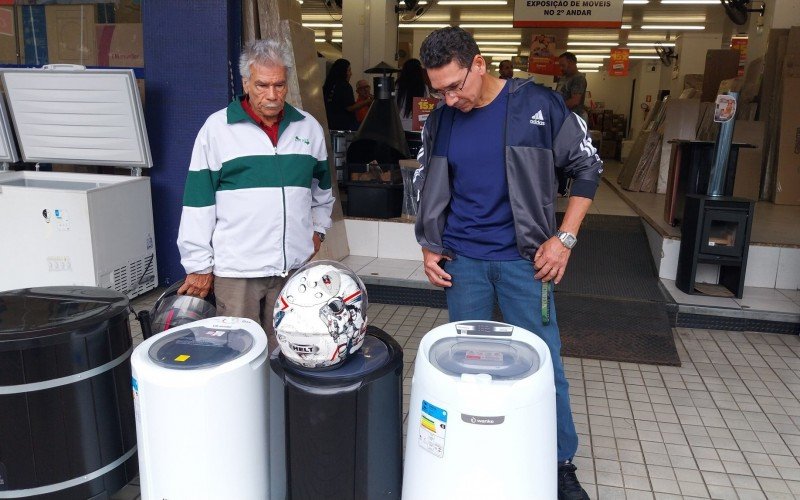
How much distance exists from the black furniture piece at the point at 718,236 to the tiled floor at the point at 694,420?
1.66 ft

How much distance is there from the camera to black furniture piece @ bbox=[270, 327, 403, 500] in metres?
1.87

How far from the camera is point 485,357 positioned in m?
1.89

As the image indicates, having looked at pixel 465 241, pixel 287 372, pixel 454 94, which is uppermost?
pixel 454 94

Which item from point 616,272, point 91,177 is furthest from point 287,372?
point 616,272

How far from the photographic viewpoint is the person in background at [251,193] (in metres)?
2.36

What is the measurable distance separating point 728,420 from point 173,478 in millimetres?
2615

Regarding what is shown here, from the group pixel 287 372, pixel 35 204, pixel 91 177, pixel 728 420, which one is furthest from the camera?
pixel 91 177

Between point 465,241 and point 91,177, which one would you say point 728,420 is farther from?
point 91,177

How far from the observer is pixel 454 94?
6.73ft

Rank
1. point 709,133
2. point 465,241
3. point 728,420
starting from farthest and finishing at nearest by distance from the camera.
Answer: point 709,133 < point 728,420 < point 465,241

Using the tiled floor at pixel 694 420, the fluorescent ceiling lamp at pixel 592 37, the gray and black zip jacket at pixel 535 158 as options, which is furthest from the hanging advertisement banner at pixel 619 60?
the gray and black zip jacket at pixel 535 158

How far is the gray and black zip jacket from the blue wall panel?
2.56m

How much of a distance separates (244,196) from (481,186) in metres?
0.89

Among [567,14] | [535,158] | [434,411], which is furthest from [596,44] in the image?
[434,411]
